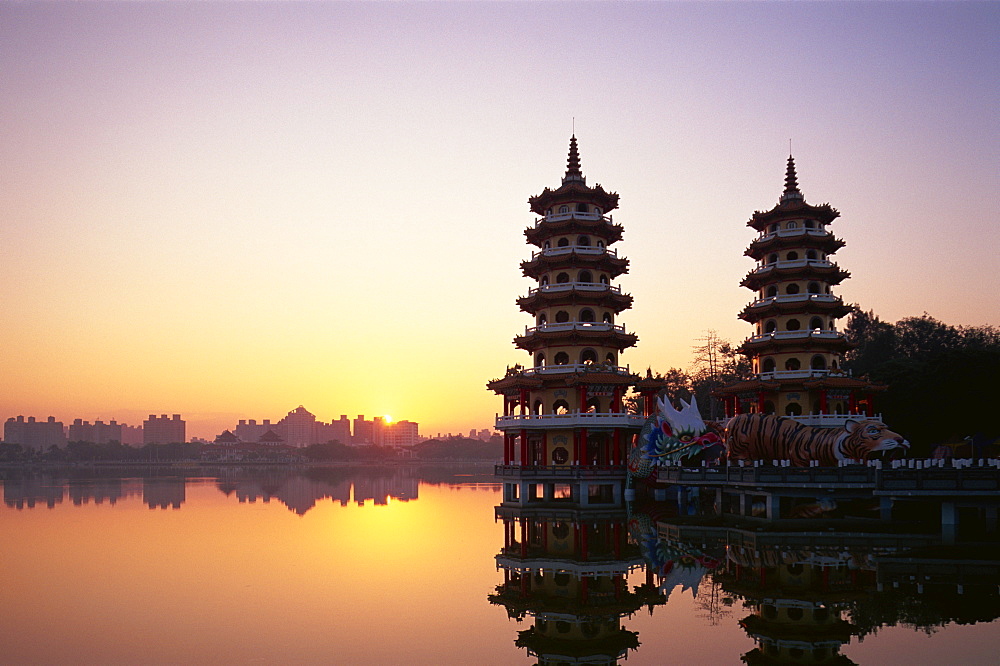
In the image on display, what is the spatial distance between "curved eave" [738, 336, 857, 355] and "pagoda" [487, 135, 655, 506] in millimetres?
8576

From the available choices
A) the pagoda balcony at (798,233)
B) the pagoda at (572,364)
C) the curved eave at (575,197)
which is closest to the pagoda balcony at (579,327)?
the pagoda at (572,364)

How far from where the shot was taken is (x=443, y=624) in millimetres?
21844

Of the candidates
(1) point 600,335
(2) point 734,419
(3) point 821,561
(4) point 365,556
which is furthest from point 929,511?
(4) point 365,556

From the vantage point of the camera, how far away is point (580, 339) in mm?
52875

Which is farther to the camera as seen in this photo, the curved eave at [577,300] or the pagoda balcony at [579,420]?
the curved eave at [577,300]

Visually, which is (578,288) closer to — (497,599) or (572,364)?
(572,364)

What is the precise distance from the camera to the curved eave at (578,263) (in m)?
54.3

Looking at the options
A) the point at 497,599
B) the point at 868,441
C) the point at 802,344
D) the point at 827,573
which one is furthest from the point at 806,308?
the point at 497,599

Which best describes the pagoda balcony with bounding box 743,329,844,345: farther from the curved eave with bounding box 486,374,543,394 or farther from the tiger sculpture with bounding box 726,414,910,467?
the curved eave with bounding box 486,374,543,394

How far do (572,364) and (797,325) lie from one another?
15.2 m

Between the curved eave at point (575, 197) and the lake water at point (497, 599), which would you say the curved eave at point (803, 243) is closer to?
the curved eave at point (575, 197)

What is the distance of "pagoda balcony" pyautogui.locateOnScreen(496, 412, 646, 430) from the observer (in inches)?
1980

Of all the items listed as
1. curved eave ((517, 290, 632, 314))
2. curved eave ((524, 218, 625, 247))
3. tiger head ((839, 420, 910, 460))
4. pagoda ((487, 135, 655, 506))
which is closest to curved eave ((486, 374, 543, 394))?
pagoda ((487, 135, 655, 506))

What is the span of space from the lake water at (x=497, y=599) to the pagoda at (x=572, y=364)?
9043 millimetres
